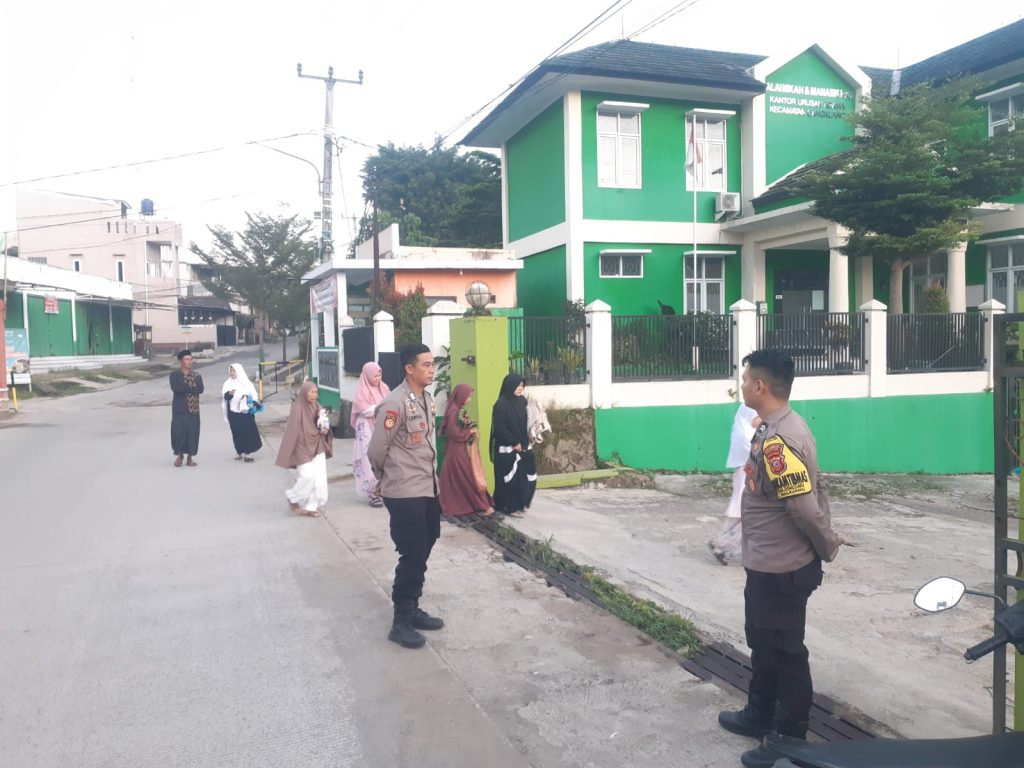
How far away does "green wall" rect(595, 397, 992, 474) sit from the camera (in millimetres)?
12000

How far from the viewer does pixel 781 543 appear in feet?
11.5

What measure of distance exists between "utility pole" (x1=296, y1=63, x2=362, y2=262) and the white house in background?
21.0 metres

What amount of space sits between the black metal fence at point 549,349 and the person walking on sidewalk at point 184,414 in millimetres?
5089

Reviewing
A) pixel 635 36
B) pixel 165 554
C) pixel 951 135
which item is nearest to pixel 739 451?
pixel 165 554

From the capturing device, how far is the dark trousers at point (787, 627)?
348 centimetres

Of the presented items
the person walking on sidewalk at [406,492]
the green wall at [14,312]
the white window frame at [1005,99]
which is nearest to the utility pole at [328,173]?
the green wall at [14,312]

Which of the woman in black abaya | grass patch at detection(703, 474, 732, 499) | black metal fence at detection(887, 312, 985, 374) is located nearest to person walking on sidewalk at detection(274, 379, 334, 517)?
the woman in black abaya

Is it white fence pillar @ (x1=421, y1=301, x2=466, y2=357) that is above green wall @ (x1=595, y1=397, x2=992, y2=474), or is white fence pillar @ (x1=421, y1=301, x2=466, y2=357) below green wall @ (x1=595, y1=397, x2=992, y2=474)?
above

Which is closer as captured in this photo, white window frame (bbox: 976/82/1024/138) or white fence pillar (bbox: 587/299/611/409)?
white fence pillar (bbox: 587/299/611/409)

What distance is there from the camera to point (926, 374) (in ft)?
45.8

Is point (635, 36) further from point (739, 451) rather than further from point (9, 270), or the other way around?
point (9, 270)

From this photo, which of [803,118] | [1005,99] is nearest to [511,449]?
[803,118]

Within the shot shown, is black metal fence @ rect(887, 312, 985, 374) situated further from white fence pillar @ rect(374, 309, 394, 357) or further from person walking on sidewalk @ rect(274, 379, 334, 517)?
person walking on sidewalk @ rect(274, 379, 334, 517)

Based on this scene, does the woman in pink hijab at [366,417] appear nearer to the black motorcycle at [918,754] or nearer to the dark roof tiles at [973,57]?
the black motorcycle at [918,754]
